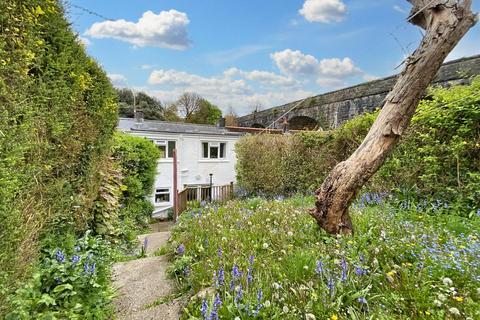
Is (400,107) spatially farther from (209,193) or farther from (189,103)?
(189,103)

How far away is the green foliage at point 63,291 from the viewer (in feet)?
5.70

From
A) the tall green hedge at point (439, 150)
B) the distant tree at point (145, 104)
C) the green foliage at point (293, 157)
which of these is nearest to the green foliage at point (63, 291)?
the tall green hedge at point (439, 150)

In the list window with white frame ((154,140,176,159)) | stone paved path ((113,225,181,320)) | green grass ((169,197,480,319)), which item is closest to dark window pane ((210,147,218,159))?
window with white frame ((154,140,176,159))

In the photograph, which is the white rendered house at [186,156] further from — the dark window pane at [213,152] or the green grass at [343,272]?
the green grass at [343,272]

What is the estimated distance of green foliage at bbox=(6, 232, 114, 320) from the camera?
174cm

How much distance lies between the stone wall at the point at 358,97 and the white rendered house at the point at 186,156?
541 cm

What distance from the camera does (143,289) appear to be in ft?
8.31

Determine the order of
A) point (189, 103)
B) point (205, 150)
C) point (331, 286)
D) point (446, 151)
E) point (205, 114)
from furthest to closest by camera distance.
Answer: point (189, 103), point (205, 114), point (205, 150), point (446, 151), point (331, 286)

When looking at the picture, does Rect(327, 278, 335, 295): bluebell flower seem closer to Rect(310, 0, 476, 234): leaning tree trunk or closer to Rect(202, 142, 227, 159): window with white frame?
Rect(310, 0, 476, 234): leaning tree trunk

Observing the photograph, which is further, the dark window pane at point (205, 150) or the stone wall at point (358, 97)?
the dark window pane at point (205, 150)

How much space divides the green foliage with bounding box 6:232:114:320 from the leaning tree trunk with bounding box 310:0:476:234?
2.08m

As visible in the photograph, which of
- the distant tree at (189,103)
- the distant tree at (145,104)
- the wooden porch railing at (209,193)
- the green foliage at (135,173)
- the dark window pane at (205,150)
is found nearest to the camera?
the green foliage at (135,173)

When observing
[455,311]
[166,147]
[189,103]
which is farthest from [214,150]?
[455,311]

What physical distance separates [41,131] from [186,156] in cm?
1351
